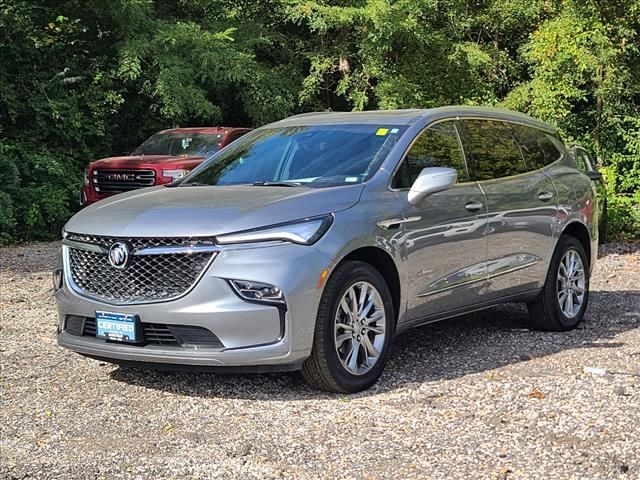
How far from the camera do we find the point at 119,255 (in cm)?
499

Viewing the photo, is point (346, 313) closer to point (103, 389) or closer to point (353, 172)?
point (353, 172)

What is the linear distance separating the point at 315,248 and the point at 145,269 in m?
0.96

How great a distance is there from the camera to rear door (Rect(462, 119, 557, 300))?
249 inches

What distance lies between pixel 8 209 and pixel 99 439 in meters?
9.98

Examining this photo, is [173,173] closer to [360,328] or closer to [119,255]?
[119,255]

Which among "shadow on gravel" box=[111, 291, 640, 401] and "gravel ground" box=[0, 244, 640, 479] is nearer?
"gravel ground" box=[0, 244, 640, 479]

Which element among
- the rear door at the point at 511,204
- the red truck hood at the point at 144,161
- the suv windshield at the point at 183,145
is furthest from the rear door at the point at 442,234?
the suv windshield at the point at 183,145

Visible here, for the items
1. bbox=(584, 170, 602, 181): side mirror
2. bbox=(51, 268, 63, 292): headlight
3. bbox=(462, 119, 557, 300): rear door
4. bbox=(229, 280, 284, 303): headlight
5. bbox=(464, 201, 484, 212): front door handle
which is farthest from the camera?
bbox=(584, 170, 602, 181): side mirror

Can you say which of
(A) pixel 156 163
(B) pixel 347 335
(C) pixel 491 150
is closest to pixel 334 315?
(B) pixel 347 335

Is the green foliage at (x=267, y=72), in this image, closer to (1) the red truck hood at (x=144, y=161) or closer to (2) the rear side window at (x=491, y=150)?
(1) the red truck hood at (x=144, y=161)

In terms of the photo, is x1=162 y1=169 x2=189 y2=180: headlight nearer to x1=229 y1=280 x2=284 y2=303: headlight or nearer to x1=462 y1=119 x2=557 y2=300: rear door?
x1=462 y1=119 x2=557 y2=300: rear door

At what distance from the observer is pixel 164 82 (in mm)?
16578

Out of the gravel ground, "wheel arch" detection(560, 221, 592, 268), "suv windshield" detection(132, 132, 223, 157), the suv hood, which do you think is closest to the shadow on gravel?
the gravel ground

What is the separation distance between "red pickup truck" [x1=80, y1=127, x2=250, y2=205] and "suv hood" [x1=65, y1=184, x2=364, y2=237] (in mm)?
7027
